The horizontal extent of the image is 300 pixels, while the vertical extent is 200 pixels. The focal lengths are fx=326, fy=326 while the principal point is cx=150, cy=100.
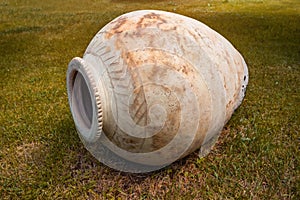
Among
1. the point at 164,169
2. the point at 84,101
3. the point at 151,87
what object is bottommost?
the point at 164,169

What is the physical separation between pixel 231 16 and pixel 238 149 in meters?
8.17

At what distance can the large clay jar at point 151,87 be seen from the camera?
239cm

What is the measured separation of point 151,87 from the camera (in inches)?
93.8

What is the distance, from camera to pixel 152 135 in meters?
2.45

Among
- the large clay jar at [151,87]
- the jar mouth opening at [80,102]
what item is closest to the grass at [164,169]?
the large clay jar at [151,87]

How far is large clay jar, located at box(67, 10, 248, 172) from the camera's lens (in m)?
2.39

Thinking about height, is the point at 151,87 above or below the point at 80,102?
above

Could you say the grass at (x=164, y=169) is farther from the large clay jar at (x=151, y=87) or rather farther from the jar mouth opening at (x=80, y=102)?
the jar mouth opening at (x=80, y=102)

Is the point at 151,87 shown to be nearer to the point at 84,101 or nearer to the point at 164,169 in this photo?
the point at 84,101

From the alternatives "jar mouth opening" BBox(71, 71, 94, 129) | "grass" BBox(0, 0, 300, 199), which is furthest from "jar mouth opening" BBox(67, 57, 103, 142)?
"grass" BBox(0, 0, 300, 199)

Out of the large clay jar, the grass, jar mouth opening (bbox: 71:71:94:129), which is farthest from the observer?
the grass

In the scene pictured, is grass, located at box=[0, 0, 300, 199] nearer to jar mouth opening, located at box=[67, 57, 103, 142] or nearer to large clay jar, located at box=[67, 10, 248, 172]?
large clay jar, located at box=[67, 10, 248, 172]

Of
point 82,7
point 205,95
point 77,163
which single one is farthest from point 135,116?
point 82,7

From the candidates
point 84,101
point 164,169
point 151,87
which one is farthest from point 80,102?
point 164,169
